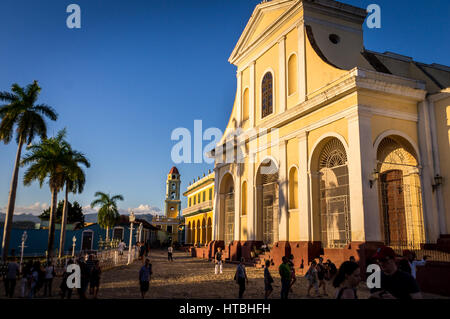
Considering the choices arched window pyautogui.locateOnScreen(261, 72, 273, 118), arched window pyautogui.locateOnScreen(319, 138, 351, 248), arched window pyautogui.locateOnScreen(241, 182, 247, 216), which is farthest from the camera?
arched window pyautogui.locateOnScreen(241, 182, 247, 216)

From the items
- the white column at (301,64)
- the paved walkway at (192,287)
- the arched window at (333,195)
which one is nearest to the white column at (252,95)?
the white column at (301,64)

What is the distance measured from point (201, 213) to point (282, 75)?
26.9 metres

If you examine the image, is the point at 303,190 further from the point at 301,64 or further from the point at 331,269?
the point at 301,64

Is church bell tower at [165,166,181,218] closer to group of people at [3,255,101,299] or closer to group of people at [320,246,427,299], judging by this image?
group of people at [3,255,101,299]

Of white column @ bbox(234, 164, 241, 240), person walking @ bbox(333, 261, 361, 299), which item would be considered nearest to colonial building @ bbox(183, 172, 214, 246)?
white column @ bbox(234, 164, 241, 240)

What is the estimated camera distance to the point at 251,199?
71.5 feet

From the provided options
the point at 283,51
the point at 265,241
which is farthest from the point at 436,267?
the point at 283,51

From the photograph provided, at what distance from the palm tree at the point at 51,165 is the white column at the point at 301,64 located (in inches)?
662

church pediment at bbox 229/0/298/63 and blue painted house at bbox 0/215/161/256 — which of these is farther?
blue painted house at bbox 0/215/161/256

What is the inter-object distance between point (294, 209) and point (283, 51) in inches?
338

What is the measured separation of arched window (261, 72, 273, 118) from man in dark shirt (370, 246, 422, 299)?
17.7 metres

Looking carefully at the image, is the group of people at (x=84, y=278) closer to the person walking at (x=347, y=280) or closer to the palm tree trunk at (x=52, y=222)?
the person walking at (x=347, y=280)

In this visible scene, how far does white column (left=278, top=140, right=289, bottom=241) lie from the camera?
17875mm

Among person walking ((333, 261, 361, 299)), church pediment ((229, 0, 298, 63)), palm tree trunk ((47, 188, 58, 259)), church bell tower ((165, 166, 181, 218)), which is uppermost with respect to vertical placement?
church pediment ((229, 0, 298, 63))
